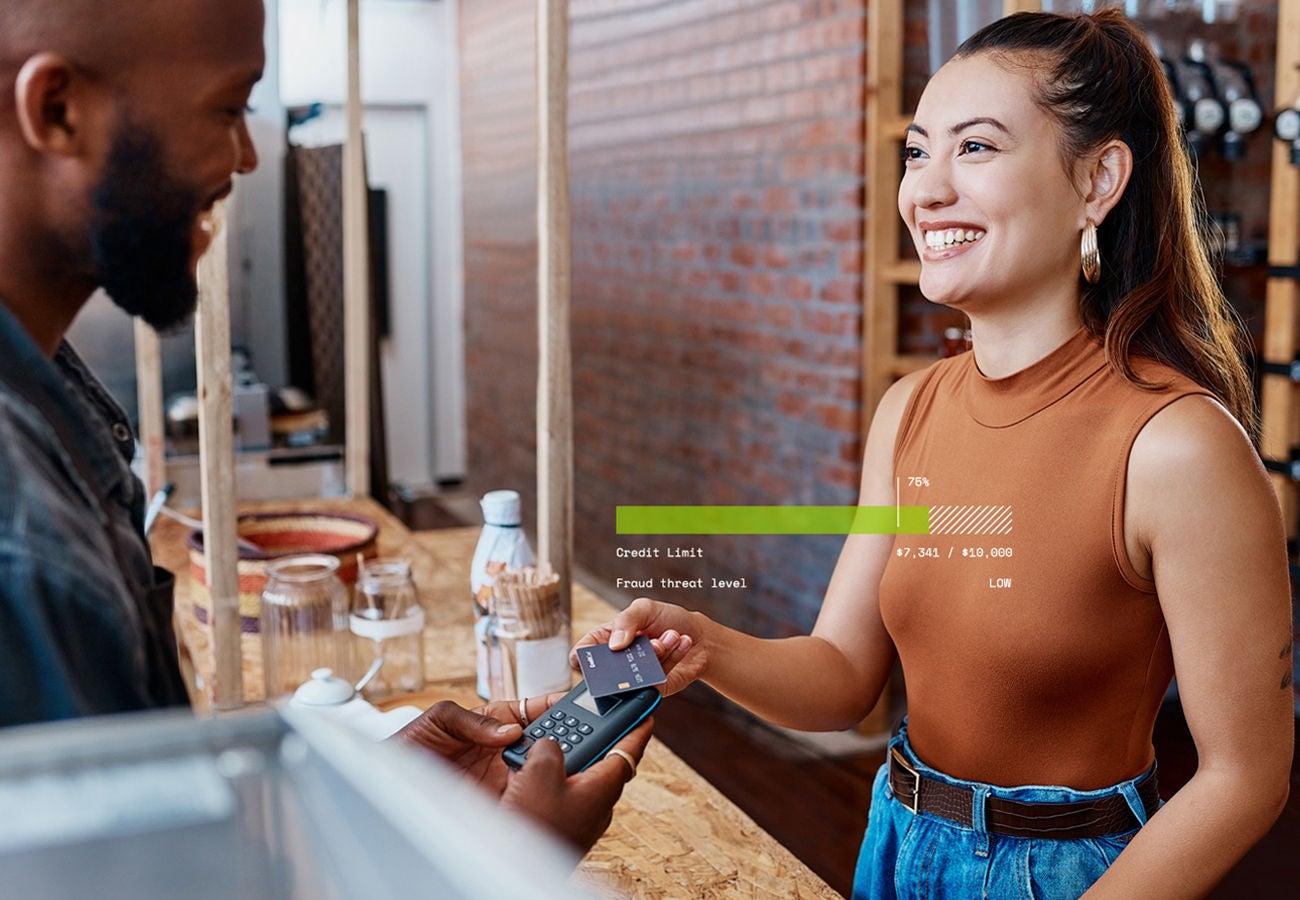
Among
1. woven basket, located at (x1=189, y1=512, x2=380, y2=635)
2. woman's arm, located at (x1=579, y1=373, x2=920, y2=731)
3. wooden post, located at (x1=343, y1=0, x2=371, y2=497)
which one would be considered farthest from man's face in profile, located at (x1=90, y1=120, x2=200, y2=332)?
wooden post, located at (x1=343, y1=0, x2=371, y2=497)

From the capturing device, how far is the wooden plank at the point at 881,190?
2855mm

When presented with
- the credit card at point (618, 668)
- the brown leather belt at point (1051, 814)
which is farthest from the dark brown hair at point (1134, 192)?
the credit card at point (618, 668)

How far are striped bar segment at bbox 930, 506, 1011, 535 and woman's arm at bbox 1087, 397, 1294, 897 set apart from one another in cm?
11

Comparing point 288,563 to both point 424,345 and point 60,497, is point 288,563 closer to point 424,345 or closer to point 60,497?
point 60,497

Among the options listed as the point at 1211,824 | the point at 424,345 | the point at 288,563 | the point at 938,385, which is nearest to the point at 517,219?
the point at 424,345

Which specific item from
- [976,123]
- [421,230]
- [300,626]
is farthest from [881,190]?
[421,230]

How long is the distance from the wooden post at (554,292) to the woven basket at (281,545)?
45 cm

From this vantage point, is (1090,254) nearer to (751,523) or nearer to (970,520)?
(970,520)

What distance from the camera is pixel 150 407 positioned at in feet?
8.27

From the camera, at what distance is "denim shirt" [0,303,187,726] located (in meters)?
0.51

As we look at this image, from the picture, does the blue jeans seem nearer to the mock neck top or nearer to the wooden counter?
the wooden counter

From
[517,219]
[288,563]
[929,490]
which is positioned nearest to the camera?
[929,490]

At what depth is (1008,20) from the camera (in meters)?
1.03

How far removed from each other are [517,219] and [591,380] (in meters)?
1.19
